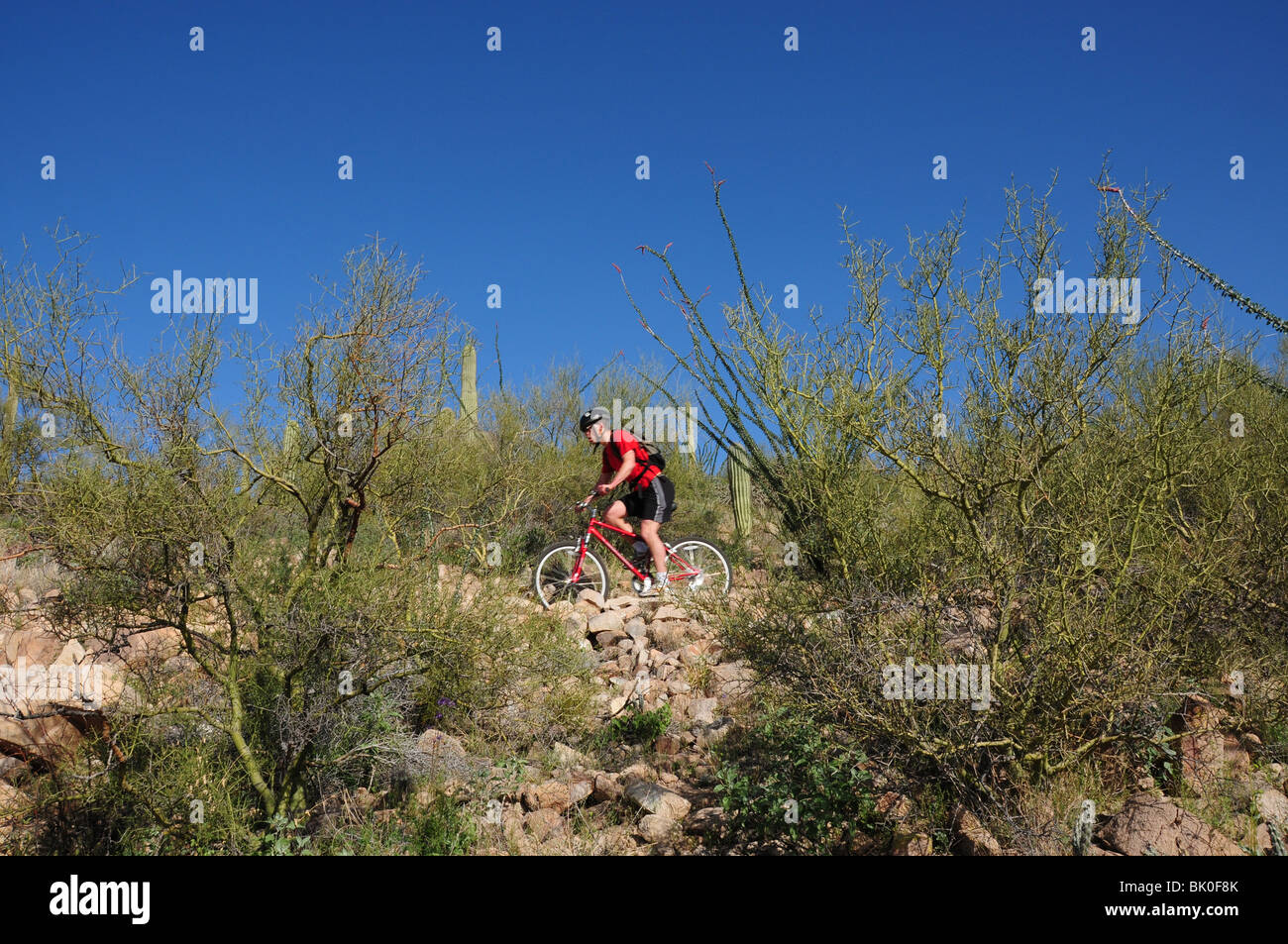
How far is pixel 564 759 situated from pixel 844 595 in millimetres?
2052

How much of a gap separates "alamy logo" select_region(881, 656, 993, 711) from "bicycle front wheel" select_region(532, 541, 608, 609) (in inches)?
212

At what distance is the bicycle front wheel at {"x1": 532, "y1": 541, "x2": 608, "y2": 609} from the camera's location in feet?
28.9

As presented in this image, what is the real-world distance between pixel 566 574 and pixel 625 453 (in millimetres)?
1600

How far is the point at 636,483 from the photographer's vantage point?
8875 mm

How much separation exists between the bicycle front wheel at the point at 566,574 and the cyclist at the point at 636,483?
1.51 ft

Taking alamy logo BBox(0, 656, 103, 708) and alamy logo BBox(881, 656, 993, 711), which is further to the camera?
alamy logo BBox(0, 656, 103, 708)

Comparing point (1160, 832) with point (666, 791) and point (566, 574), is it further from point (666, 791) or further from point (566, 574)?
point (566, 574)

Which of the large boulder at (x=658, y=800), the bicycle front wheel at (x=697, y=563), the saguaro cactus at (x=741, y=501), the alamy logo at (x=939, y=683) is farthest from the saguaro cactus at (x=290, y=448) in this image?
the saguaro cactus at (x=741, y=501)

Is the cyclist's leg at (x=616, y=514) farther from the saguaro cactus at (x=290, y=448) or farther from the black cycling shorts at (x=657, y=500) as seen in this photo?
the saguaro cactus at (x=290, y=448)
